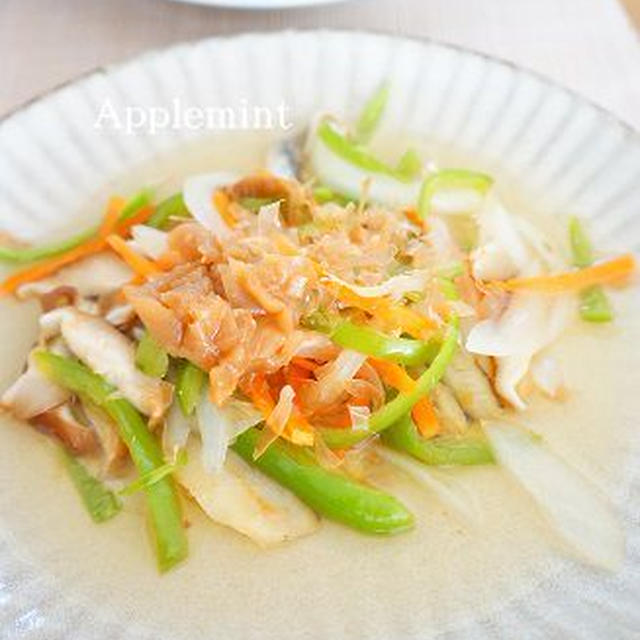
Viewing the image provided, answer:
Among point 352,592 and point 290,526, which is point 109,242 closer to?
point 290,526

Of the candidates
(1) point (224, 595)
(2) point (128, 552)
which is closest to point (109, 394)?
(2) point (128, 552)

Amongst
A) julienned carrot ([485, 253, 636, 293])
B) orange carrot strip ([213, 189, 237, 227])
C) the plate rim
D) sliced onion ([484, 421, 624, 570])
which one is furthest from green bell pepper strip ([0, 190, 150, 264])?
sliced onion ([484, 421, 624, 570])

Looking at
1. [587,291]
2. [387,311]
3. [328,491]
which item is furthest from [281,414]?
[587,291]

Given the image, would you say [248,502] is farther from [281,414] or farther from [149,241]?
[149,241]

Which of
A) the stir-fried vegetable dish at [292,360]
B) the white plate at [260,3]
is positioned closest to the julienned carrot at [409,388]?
the stir-fried vegetable dish at [292,360]

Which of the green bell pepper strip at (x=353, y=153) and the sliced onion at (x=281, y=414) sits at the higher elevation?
the green bell pepper strip at (x=353, y=153)

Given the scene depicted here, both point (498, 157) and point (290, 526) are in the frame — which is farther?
point (498, 157)

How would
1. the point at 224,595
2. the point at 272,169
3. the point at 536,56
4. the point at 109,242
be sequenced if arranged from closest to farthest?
the point at 224,595 → the point at 109,242 → the point at 272,169 → the point at 536,56

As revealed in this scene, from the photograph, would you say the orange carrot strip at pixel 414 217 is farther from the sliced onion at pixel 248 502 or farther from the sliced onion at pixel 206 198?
the sliced onion at pixel 248 502
